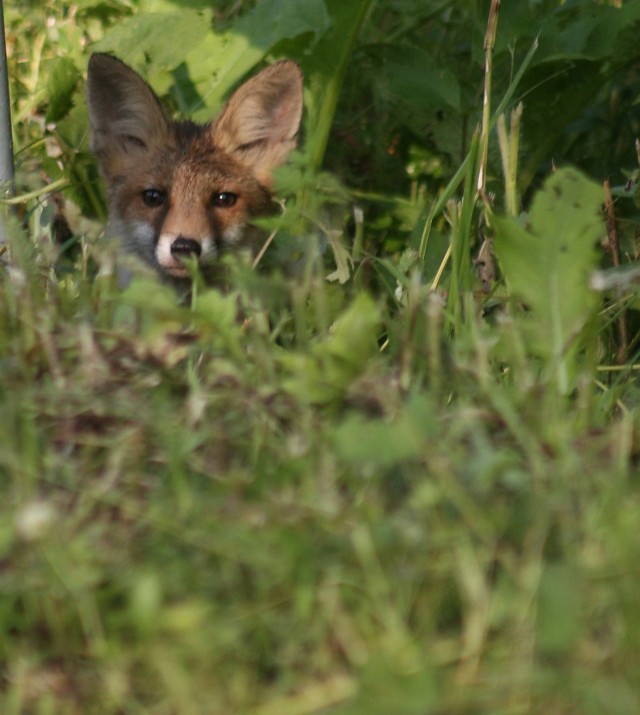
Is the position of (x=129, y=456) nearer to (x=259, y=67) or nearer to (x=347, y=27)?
(x=347, y=27)

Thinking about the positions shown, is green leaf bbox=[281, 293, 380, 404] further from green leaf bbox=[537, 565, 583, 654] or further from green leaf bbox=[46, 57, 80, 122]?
green leaf bbox=[46, 57, 80, 122]

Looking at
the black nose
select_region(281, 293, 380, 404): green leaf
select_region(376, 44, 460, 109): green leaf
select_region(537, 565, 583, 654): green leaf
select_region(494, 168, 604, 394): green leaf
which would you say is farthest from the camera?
the black nose

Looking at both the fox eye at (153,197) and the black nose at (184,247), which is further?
the fox eye at (153,197)

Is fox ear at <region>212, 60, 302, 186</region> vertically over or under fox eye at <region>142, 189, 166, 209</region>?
over

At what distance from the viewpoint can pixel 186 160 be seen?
4.66 metres

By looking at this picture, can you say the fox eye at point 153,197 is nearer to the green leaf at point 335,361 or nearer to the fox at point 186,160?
the fox at point 186,160

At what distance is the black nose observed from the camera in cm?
423

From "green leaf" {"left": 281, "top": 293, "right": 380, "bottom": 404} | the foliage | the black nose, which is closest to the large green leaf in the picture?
the black nose

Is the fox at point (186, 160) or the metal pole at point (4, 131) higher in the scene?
the metal pole at point (4, 131)

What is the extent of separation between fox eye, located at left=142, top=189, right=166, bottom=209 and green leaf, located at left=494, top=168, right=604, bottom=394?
2.31m

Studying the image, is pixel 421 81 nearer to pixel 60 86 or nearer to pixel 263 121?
pixel 263 121

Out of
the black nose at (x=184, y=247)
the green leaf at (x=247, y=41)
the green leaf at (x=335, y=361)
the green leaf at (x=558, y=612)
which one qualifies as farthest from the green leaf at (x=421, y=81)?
the green leaf at (x=558, y=612)

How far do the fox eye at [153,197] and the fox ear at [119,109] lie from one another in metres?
0.25

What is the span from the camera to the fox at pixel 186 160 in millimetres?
4414
